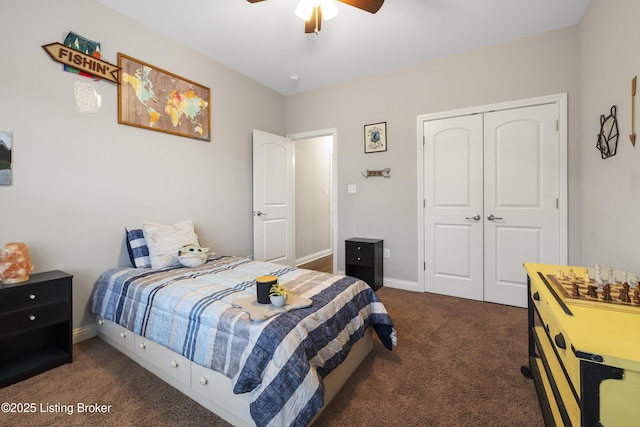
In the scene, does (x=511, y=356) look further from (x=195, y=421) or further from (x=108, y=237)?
(x=108, y=237)

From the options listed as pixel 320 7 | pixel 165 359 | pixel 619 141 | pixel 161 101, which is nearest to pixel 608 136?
pixel 619 141

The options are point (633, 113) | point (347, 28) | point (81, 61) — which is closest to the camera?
point (633, 113)

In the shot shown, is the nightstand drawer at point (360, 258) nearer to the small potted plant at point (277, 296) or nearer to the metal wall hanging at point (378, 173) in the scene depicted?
the metal wall hanging at point (378, 173)

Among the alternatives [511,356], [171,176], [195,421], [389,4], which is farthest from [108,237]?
[511,356]

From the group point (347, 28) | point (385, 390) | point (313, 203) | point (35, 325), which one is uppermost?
point (347, 28)

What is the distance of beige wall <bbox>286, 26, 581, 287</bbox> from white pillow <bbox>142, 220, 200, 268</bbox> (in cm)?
213

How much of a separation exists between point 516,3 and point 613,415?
293 centimetres

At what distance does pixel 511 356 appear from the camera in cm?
203

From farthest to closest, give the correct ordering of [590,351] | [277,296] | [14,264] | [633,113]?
[14,264] → [633,113] → [277,296] → [590,351]

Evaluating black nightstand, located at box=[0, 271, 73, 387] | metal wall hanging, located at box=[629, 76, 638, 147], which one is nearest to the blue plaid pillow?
black nightstand, located at box=[0, 271, 73, 387]

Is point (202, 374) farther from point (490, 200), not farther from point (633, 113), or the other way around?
point (490, 200)

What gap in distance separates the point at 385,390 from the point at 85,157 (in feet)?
9.08

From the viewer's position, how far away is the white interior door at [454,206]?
10.3 ft

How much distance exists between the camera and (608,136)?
6.56ft
